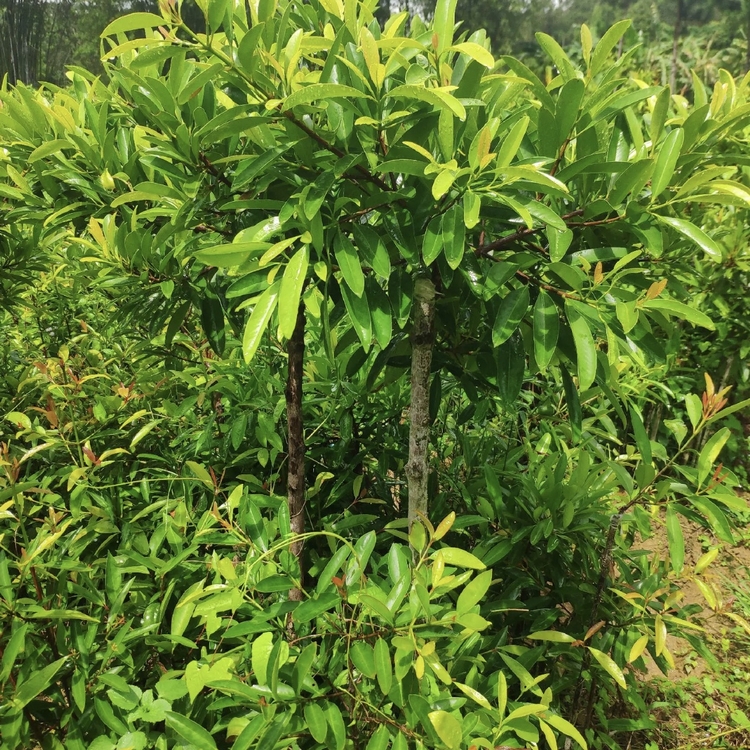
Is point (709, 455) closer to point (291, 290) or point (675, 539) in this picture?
point (675, 539)

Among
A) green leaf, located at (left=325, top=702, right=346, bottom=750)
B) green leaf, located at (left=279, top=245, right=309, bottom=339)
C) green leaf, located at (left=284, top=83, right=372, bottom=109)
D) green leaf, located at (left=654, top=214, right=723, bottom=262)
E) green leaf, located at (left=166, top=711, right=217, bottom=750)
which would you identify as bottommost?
green leaf, located at (left=166, top=711, right=217, bottom=750)

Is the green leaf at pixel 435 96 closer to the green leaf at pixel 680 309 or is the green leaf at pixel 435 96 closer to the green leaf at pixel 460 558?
the green leaf at pixel 680 309

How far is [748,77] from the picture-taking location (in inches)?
32.2

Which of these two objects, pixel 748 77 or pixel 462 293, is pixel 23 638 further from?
pixel 748 77

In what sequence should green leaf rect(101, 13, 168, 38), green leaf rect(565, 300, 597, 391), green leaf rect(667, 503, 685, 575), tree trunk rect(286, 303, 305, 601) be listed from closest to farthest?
green leaf rect(101, 13, 168, 38), green leaf rect(565, 300, 597, 391), green leaf rect(667, 503, 685, 575), tree trunk rect(286, 303, 305, 601)

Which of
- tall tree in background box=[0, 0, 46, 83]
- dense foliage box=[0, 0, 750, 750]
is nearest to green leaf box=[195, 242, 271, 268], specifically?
dense foliage box=[0, 0, 750, 750]

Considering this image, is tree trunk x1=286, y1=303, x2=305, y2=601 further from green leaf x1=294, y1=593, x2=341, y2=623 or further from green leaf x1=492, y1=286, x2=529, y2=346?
green leaf x1=492, y1=286, x2=529, y2=346

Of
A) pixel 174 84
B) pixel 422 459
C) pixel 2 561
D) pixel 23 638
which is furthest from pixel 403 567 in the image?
pixel 174 84

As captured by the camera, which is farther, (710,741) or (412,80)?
(710,741)

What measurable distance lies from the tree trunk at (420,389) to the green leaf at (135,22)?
460 millimetres

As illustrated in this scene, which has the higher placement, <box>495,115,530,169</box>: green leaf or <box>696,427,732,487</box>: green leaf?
<box>495,115,530,169</box>: green leaf

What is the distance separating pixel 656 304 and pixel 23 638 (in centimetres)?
112

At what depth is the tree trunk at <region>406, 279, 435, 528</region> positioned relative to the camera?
0.85 meters

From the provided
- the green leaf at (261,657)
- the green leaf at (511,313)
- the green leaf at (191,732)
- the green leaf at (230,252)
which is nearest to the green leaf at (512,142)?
the green leaf at (511,313)
